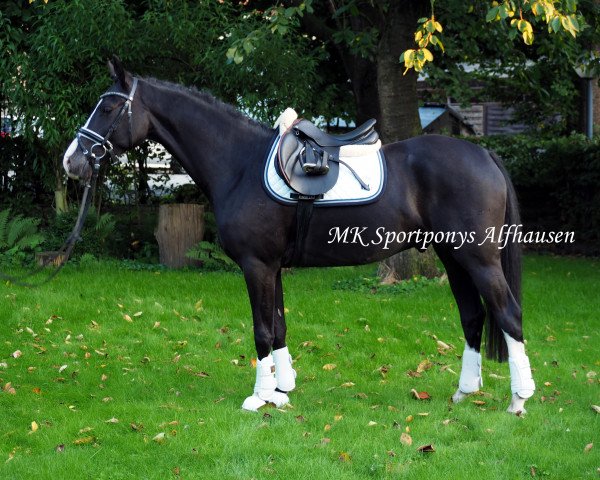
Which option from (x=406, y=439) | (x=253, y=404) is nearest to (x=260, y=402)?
(x=253, y=404)

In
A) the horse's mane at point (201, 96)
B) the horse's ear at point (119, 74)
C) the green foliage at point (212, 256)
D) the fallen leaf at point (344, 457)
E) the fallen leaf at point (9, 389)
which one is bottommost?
the fallen leaf at point (344, 457)

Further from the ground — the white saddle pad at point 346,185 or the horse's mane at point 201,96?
the horse's mane at point 201,96

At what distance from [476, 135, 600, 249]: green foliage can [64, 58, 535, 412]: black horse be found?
833cm

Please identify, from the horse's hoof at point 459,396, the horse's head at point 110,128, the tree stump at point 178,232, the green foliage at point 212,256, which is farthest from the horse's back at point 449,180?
the tree stump at point 178,232

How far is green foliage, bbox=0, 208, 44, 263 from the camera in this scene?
11273 mm

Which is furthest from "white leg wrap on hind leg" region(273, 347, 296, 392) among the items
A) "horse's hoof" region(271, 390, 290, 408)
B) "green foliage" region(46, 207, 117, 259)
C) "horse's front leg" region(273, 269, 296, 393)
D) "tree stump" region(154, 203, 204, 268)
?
"green foliage" region(46, 207, 117, 259)

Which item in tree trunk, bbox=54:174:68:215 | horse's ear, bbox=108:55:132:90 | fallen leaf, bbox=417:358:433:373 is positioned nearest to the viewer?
horse's ear, bbox=108:55:132:90

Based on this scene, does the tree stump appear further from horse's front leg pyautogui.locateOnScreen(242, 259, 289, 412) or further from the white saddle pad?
the white saddle pad

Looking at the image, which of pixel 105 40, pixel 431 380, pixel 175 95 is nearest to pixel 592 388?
pixel 431 380

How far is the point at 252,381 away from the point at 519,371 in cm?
221

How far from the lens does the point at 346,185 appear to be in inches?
226

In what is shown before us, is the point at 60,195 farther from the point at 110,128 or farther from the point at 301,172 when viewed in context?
the point at 301,172

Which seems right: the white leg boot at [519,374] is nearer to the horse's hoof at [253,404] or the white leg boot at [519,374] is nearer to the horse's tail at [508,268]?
the horse's tail at [508,268]

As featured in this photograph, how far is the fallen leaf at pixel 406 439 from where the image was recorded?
515cm
